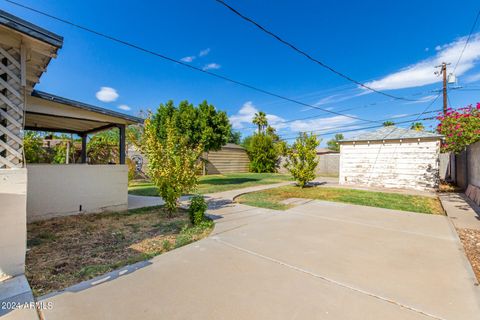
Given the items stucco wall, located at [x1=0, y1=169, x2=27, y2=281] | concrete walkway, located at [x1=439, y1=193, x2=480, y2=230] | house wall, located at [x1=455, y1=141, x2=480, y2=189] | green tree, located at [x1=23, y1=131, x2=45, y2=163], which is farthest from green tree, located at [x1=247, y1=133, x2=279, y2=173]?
stucco wall, located at [x1=0, y1=169, x2=27, y2=281]

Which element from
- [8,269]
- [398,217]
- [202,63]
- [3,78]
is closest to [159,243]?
[8,269]

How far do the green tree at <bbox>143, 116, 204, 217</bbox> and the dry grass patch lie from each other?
0.65 metres

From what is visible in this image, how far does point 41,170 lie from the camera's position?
15.4 ft

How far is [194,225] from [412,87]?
17.0m

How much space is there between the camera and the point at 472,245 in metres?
3.62

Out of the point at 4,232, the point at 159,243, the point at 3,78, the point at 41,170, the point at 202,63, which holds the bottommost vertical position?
the point at 159,243

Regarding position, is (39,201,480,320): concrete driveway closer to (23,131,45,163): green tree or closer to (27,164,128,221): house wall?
(27,164,128,221): house wall

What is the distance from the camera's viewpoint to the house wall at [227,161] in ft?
61.6

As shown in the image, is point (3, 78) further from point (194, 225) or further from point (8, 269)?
point (194, 225)

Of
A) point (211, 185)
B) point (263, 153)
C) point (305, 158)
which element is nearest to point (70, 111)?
point (211, 185)

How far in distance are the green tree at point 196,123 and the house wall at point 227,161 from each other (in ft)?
19.7

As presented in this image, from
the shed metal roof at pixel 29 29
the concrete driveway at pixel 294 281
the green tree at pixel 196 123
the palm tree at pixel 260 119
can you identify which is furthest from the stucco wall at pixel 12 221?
the palm tree at pixel 260 119

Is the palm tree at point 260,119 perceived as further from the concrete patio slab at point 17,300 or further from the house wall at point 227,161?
the concrete patio slab at point 17,300

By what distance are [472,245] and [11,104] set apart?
7.09m
